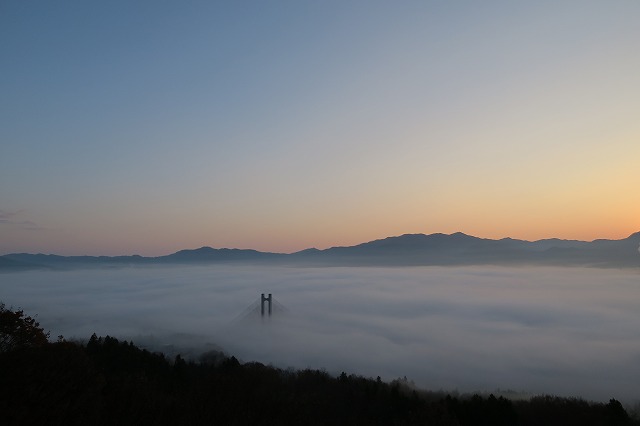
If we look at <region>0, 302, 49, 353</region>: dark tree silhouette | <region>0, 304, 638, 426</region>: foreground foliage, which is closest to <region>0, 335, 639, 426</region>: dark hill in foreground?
<region>0, 304, 638, 426</region>: foreground foliage

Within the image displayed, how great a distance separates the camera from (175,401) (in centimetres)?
1848

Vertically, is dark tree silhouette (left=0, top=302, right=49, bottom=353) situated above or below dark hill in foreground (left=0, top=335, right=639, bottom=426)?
above

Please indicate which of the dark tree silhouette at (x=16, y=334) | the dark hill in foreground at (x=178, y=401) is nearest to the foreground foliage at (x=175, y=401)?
the dark hill in foreground at (x=178, y=401)

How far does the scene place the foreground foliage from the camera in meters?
13.9

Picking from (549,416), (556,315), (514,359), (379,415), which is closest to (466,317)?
(556,315)

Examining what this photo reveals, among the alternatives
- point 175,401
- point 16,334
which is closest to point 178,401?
point 175,401

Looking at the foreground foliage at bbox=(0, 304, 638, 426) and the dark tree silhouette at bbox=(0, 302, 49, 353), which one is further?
the dark tree silhouette at bbox=(0, 302, 49, 353)

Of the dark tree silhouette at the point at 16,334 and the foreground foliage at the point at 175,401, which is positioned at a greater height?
the dark tree silhouette at the point at 16,334

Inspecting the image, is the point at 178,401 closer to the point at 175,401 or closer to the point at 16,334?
the point at 175,401

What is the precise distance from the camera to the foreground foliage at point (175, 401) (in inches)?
548

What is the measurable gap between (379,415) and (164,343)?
165 feet

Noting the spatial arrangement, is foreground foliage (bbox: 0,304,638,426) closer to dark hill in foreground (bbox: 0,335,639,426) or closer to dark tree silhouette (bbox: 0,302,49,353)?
dark hill in foreground (bbox: 0,335,639,426)

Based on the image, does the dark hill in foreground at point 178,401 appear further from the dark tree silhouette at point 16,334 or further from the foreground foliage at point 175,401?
the dark tree silhouette at point 16,334

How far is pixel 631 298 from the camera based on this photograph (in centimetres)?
16850
